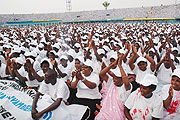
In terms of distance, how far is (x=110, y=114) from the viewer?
2.66m

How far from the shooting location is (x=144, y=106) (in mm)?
2283

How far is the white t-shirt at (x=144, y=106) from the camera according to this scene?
222 cm

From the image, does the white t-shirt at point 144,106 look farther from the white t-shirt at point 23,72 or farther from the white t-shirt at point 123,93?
the white t-shirt at point 23,72

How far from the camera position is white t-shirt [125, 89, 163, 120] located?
2225 millimetres

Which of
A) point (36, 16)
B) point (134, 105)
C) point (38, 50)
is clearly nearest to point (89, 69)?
point (134, 105)

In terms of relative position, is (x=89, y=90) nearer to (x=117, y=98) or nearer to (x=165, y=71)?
(x=117, y=98)

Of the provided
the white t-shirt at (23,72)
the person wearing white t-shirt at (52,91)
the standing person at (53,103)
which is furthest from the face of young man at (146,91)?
the white t-shirt at (23,72)

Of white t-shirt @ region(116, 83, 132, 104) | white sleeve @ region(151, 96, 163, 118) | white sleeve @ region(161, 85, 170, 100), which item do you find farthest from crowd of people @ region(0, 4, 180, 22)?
white sleeve @ region(151, 96, 163, 118)

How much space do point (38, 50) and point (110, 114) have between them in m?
5.15

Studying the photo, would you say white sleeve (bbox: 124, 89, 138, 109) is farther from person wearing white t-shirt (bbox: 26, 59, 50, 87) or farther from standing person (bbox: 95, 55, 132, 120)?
person wearing white t-shirt (bbox: 26, 59, 50, 87)

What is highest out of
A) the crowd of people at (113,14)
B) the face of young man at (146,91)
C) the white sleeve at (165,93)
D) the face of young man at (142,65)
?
the crowd of people at (113,14)

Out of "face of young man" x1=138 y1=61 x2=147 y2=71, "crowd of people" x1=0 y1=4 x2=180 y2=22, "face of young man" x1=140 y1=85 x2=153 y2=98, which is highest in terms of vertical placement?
"crowd of people" x1=0 y1=4 x2=180 y2=22

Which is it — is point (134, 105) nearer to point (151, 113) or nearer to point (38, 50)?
point (151, 113)

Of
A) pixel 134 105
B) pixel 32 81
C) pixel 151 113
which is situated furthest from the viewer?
pixel 32 81
